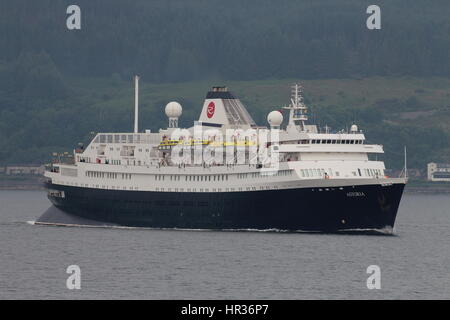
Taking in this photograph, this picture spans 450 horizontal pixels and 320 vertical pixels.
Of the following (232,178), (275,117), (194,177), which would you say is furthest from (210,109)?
(232,178)

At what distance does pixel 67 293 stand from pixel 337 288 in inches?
577

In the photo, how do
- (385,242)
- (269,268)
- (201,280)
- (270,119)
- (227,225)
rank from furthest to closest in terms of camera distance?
(270,119)
(227,225)
(385,242)
(269,268)
(201,280)

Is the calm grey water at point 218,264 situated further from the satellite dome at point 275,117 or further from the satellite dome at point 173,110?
the satellite dome at point 173,110

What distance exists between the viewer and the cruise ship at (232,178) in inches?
3568

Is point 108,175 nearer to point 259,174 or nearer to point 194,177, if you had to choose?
point 194,177

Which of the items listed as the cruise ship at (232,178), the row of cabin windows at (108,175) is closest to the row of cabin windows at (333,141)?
the cruise ship at (232,178)

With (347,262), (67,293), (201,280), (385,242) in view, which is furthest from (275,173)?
(67,293)

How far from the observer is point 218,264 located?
75875 mm

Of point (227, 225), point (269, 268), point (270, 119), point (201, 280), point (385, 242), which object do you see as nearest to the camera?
point (201, 280)

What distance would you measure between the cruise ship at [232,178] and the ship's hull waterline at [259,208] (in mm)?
76

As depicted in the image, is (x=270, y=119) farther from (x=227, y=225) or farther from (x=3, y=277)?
(x=3, y=277)

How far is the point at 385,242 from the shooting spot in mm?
88875

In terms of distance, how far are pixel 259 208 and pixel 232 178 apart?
346cm

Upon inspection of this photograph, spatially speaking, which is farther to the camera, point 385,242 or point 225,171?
point 225,171
